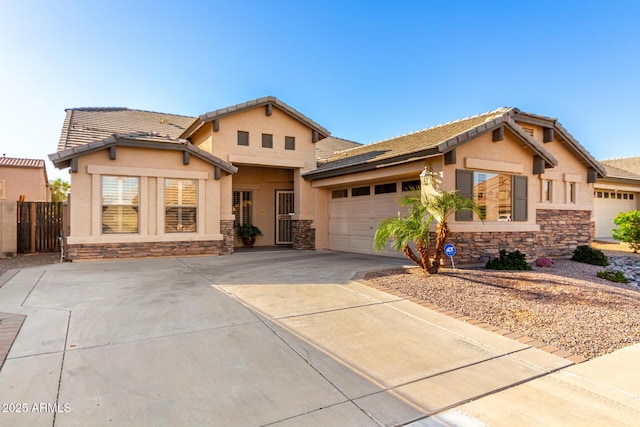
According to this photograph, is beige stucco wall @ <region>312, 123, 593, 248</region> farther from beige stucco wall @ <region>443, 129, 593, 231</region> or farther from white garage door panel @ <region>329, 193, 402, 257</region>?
white garage door panel @ <region>329, 193, 402, 257</region>

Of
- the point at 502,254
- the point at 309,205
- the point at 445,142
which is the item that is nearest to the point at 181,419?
the point at 445,142

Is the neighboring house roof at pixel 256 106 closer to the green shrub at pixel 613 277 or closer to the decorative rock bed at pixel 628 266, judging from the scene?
the green shrub at pixel 613 277

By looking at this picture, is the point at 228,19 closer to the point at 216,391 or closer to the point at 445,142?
the point at 445,142

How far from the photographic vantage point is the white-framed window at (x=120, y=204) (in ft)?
32.5

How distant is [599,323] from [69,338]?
673 centimetres

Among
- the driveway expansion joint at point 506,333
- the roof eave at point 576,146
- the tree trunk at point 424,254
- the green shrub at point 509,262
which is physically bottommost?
the driveway expansion joint at point 506,333

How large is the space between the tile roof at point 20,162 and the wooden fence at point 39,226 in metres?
10.5

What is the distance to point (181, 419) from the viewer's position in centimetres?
243

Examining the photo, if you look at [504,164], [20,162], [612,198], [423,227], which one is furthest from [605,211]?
[20,162]

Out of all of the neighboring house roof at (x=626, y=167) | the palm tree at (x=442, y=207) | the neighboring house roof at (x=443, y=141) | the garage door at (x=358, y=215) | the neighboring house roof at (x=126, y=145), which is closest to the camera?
the palm tree at (x=442, y=207)

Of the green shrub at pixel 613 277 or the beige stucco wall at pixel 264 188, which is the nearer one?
the green shrub at pixel 613 277

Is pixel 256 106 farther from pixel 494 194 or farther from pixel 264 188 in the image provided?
pixel 494 194

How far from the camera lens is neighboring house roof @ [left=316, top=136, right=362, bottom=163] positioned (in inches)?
654

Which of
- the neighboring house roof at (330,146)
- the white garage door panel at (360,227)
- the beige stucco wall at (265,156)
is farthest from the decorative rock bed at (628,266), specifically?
the neighboring house roof at (330,146)
